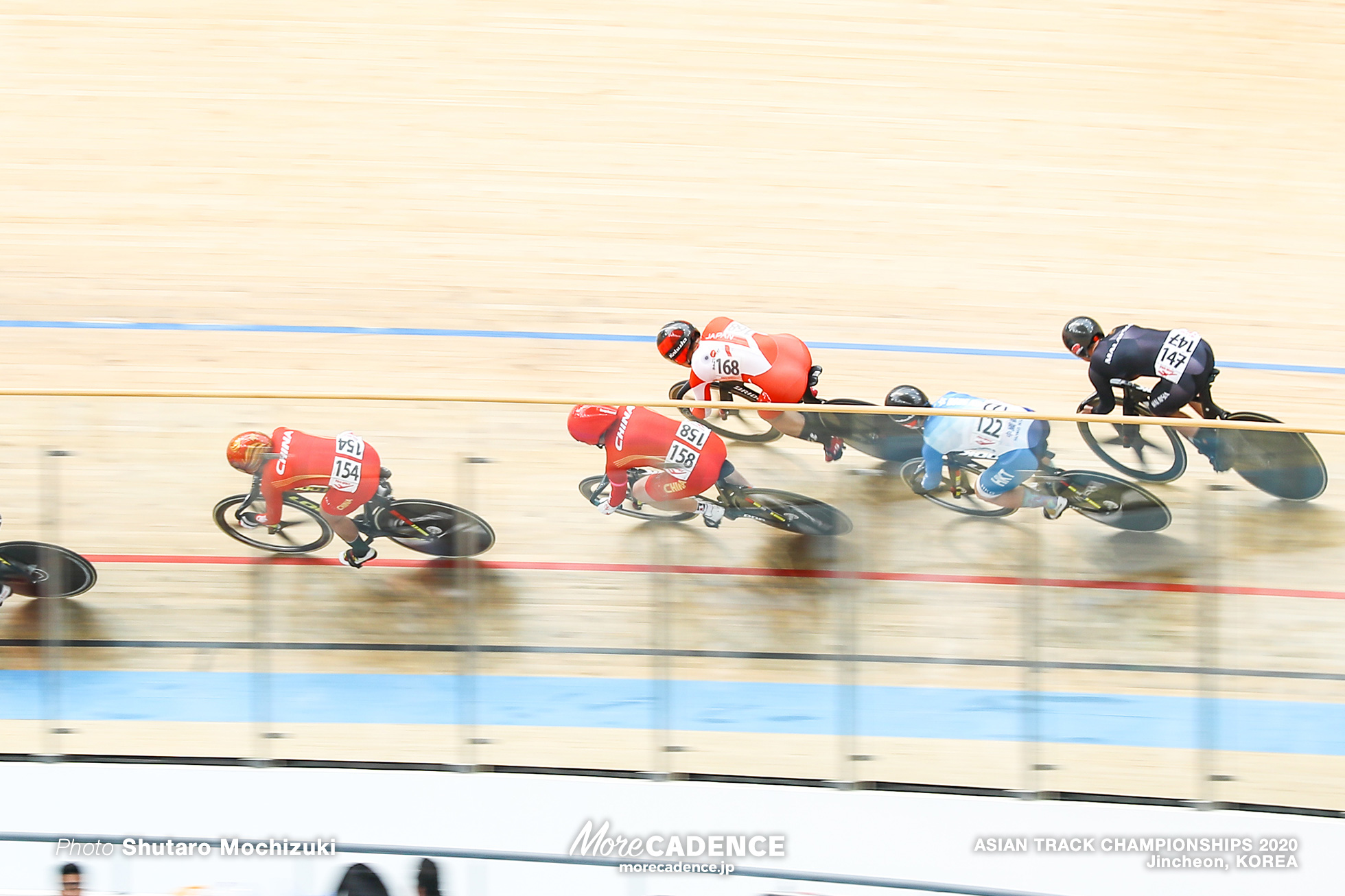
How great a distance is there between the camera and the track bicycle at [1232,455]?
364 centimetres

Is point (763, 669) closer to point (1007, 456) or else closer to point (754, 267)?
point (1007, 456)

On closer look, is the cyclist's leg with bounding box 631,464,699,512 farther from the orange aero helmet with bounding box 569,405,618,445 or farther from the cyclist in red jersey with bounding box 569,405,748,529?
the orange aero helmet with bounding box 569,405,618,445

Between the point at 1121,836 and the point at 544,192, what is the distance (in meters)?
4.94

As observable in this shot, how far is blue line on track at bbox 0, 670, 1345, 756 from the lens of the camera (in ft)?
12.7

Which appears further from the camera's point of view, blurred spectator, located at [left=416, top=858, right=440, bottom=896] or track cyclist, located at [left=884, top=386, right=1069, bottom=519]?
blurred spectator, located at [left=416, top=858, right=440, bottom=896]

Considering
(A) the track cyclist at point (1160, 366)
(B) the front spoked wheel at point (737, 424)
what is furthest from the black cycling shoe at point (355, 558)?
(A) the track cyclist at point (1160, 366)

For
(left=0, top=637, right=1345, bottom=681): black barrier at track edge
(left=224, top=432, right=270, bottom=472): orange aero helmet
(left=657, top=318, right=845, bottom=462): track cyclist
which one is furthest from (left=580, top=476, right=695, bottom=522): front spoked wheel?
(left=657, top=318, right=845, bottom=462): track cyclist

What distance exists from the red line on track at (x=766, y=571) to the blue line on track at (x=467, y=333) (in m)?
2.75

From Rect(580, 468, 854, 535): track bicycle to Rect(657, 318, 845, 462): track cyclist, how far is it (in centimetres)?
174

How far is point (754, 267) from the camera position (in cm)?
704

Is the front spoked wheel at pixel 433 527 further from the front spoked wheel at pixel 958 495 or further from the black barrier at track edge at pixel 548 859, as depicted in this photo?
the front spoked wheel at pixel 958 495

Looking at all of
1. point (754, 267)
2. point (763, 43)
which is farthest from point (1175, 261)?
point (763, 43)

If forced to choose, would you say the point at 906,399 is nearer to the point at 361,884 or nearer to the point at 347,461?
the point at 347,461

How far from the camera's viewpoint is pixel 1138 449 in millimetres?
3695
